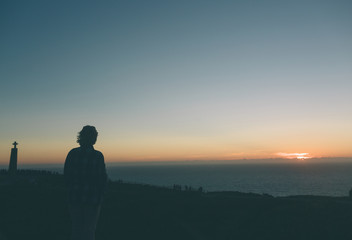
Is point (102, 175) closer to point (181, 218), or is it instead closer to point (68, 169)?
point (68, 169)

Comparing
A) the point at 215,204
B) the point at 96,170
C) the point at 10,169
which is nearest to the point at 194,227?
the point at 215,204

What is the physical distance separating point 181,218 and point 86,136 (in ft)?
31.1

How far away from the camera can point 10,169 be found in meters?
23.1

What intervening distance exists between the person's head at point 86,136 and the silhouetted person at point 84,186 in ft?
0.62

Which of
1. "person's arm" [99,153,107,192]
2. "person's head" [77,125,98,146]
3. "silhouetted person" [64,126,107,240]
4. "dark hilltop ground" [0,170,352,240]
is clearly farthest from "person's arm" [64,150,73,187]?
"dark hilltop ground" [0,170,352,240]

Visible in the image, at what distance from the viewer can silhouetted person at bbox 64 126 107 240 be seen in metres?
6.26

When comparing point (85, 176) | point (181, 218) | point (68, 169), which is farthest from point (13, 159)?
point (85, 176)

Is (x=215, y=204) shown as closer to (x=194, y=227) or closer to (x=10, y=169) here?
(x=194, y=227)

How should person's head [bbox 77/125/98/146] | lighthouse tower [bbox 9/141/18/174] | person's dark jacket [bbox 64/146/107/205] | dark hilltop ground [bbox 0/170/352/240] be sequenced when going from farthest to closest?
lighthouse tower [bbox 9/141/18/174] → dark hilltop ground [bbox 0/170/352/240] → person's head [bbox 77/125/98/146] → person's dark jacket [bbox 64/146/107/205]

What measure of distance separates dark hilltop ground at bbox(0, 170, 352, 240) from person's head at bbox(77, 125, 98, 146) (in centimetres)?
709

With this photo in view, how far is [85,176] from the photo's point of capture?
6336 millimetres

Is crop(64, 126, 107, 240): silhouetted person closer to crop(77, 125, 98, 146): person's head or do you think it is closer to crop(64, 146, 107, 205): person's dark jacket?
crop(64, 146, 107, 205): person's dark jacket

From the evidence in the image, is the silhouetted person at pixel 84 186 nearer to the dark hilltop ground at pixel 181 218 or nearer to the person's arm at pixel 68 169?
the person's arm at pixel 68 169

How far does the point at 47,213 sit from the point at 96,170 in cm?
975
